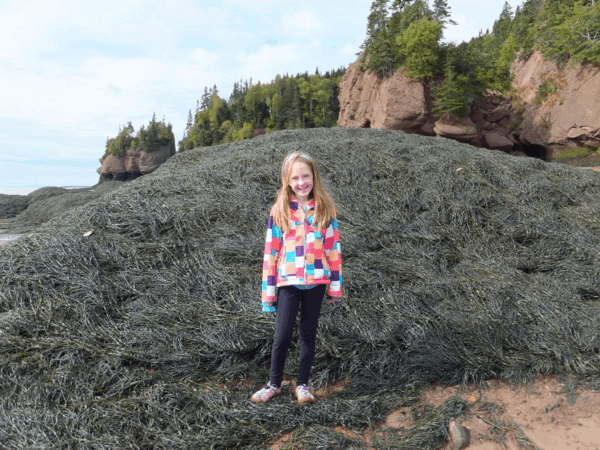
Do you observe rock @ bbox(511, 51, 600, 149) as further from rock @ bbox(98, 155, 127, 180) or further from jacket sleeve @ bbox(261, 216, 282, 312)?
rock @ bbox(98, 155, 127, 180)

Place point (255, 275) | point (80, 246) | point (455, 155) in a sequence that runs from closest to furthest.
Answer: point (255, 275) < point (80, 246) < point (455, 155)

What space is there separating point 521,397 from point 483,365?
31 cm

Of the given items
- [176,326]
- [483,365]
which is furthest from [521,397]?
[176,326]

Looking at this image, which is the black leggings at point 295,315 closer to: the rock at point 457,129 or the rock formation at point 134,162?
the rock at point 457,129

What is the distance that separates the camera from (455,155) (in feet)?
21.7

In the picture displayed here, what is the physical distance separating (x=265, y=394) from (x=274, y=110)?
35960 mm

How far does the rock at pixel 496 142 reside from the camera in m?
17.8

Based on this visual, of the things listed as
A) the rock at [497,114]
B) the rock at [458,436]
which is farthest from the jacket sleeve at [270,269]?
the rock at [497,114]

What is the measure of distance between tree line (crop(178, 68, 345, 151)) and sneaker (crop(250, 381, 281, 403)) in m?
32.6

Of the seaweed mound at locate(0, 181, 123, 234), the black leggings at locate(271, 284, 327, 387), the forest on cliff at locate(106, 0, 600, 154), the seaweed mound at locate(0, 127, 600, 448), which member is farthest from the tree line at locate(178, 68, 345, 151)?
the black leggings at locate(271, 284, 327, 387)

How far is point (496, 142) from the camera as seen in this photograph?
1781cm

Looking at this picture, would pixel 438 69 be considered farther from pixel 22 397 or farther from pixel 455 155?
pixel 22 397

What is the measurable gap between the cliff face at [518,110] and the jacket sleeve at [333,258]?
15946 millimetres

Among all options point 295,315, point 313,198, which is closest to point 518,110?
point 313,198
